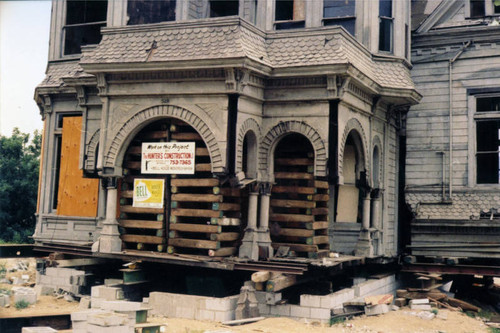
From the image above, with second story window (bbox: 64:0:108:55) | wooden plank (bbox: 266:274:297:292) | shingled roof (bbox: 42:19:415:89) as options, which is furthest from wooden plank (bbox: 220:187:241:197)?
second story window (bbox: 64:0:108:55)

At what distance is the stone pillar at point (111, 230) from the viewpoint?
1576 centimetres

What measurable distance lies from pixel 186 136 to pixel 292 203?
3.15m

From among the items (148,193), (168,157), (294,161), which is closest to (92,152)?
(148,193)

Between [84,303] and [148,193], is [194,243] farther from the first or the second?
[84,303]

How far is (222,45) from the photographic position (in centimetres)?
1489

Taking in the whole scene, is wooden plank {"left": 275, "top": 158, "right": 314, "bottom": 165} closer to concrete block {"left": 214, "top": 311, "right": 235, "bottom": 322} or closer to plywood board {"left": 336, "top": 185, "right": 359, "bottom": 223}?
plywood board {"left": 336, "top": 185, "right": 359, "bottom": 223}

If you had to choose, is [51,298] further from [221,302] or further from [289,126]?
[289,126]

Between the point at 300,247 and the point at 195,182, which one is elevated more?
the point at 195,182

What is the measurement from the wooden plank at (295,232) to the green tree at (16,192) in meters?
18.2

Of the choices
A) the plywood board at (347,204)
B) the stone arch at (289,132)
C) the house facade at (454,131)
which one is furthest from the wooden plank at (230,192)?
the house facade at (454,131)

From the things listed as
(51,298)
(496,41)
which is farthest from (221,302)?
(496,41)

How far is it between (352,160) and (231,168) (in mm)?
5183

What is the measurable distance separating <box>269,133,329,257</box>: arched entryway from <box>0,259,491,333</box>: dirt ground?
240 centimetres

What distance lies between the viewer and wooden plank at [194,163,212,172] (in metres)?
15.1
